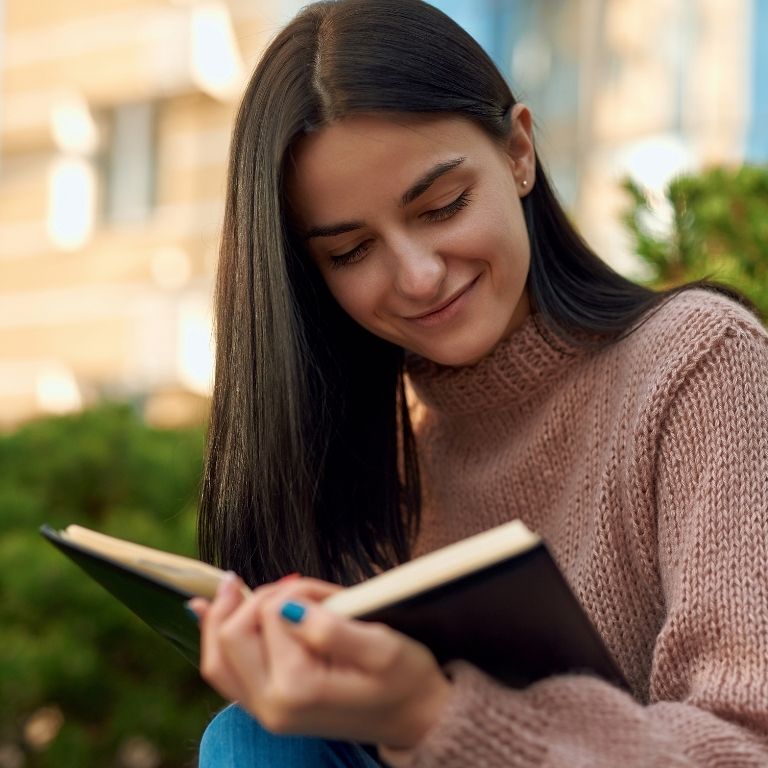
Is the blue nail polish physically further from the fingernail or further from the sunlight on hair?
the sunlight on hair

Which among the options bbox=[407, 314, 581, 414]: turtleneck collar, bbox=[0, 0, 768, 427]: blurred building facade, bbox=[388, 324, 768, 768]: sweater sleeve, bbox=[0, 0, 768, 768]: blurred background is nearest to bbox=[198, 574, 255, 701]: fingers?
bbox=[388, 324, 768, 768]: sweater sleeve

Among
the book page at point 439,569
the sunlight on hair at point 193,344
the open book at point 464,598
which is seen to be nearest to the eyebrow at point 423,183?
the open book at point 464,598

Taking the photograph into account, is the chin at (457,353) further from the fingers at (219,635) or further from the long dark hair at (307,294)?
the fingers at (219,635)

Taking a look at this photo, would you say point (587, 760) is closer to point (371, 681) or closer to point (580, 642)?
point (580, 642)

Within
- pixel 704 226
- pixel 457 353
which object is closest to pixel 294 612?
pixel 457 353

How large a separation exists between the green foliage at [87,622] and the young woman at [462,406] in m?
1.38

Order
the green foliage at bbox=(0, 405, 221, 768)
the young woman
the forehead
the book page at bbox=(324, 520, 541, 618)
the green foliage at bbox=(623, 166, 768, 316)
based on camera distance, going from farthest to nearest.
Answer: the green foliage at bbox=(0, 405, 221, 768) → the green foliage at bbox=(623, 166, 768, 316) → the forehead → the young woman → the book page at bbox=(324, 520, 541, 618)

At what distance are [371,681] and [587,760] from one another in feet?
0.69

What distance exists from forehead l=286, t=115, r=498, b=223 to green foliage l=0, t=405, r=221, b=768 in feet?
5.61

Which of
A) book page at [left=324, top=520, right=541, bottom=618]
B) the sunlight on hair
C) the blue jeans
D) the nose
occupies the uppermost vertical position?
the nose

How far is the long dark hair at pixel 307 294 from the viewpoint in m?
1.69

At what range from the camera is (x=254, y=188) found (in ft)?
5.80

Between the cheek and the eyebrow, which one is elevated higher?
the eyebrow

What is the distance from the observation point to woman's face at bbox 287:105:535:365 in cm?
161
